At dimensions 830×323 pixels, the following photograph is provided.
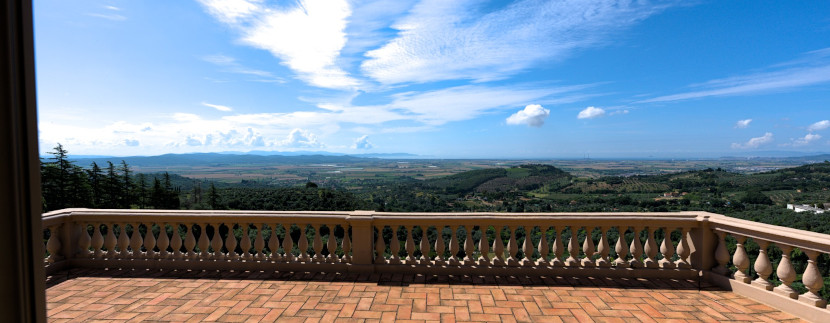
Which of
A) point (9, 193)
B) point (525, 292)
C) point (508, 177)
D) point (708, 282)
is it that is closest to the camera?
point (9, 193)

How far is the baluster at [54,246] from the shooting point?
17.2 ft

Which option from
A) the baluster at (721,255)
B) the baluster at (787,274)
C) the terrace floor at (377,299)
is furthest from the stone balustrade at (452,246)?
the baluster at (787,274)

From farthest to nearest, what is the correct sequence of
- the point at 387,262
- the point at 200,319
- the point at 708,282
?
the point at 387,262, the point at 708,282, the point at 200,319

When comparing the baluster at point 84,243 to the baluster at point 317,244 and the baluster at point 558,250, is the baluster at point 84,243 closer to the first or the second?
the baluster at point 317,244

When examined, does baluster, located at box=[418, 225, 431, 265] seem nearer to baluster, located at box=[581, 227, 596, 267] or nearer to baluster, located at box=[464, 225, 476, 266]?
baluster, located at box=[464, 225, 476, 266]

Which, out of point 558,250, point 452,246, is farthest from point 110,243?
point 558,250

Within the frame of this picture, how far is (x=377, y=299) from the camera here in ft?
14.1

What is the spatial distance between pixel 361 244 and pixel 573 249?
3177 millimetres

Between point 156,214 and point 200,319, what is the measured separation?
8.09 ft

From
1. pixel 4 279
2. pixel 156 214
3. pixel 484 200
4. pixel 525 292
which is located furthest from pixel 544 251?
pixel 484 200

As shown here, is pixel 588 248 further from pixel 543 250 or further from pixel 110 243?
pixel 110 243

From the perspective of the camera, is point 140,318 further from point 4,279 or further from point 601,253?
point 601,253

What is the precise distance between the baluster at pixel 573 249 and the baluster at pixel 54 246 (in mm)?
7860

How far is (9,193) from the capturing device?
1165mm
